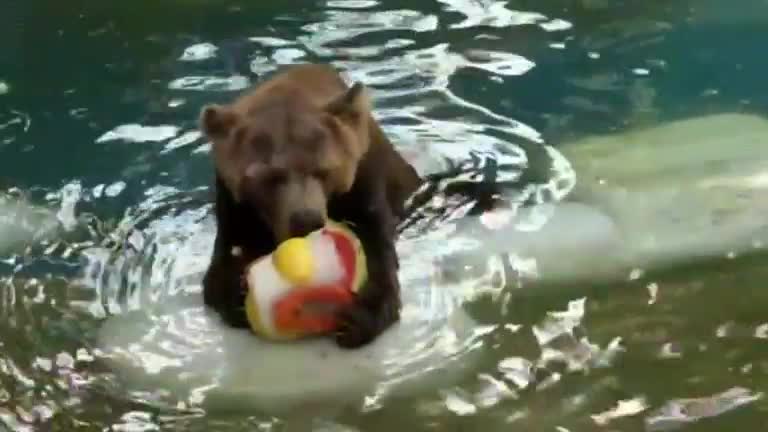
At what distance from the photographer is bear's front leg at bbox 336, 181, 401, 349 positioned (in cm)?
310

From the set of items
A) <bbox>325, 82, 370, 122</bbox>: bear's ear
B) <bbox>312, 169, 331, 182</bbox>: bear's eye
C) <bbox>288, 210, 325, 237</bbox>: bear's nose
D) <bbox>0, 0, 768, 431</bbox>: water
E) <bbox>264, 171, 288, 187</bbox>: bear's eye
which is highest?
<bbox>325, 82, 370, 122</bbox>: bear's ear

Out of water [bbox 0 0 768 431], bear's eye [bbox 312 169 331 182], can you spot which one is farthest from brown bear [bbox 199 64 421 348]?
water [bbox 0 0 768 431]

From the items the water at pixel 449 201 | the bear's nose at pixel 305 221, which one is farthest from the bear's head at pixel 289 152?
the water at pixel 449 201

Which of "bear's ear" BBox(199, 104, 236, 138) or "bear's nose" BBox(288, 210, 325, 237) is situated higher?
"bear's ear" BBox(199, 104, 236, 138)

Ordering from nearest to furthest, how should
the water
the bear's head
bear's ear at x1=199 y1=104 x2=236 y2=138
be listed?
1. the water
2. the bear's head
3. bear's ear at x1=199 y1=104 x2=236 y2=138

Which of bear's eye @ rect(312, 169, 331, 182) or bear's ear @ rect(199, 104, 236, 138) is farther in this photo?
bear's ear @ rect(199, 104, 236, 138)

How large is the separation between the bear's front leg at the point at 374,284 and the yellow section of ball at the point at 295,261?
0.45 feet

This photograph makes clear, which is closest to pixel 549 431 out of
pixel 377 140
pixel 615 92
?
pixel 377 140

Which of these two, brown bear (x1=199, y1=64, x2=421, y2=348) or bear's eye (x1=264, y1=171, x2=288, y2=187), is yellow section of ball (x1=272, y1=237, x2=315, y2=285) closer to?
brown bear (x1=199, y1=64, x2=421, y2=348)

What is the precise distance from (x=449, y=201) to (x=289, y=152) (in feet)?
2.83

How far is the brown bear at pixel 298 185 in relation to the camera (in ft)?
10.1

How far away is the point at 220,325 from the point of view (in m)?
3.27

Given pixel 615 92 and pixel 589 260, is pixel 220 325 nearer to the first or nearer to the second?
pixel 589 260

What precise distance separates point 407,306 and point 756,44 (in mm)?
2145
